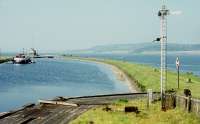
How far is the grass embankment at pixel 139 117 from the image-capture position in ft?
135

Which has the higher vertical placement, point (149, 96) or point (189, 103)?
point (189, 103)

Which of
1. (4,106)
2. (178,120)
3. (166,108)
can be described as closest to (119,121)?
(178,120)

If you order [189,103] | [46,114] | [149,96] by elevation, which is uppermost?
[189,103]

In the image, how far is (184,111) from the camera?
149ft

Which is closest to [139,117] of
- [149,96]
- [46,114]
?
[149,96]

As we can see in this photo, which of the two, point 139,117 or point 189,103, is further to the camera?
point 189,103

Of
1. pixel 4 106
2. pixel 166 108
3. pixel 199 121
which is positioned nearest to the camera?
pixel 199 121

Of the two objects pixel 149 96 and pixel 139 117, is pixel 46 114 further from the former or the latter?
pixel 149 96

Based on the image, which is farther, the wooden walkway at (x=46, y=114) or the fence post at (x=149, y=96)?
the fence post at (x=149, y=96)

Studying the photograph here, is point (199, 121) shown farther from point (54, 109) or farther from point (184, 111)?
point (54, 109)

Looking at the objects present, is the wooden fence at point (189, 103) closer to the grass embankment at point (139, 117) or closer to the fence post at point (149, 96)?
the grass embankment at point (139, 117)

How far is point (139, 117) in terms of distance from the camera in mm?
43906

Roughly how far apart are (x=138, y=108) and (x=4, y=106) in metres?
28.0

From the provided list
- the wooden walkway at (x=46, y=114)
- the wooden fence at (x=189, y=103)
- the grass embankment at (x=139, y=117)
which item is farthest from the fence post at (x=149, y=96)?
the wooden walkway at (x=46, y=114)
